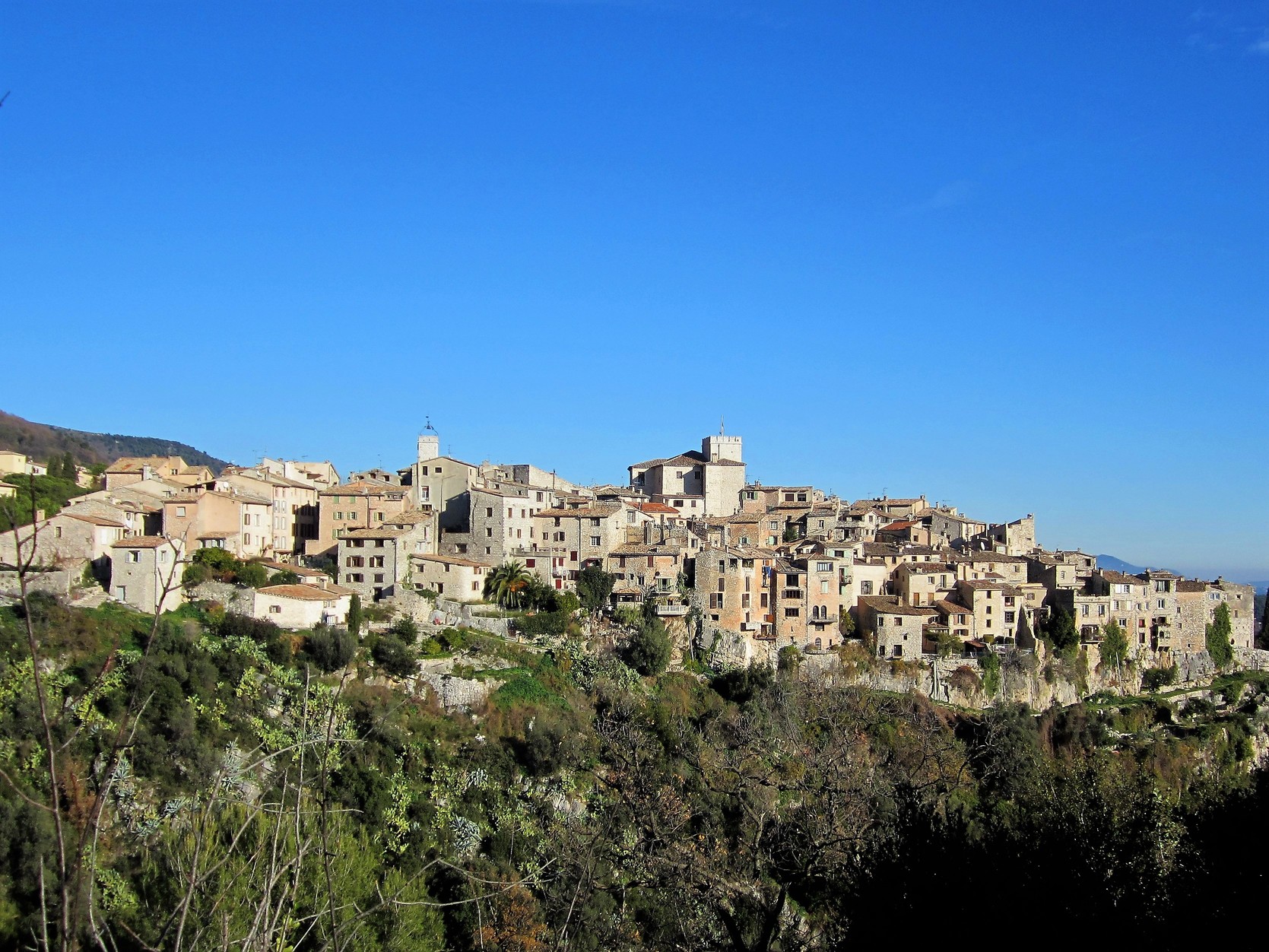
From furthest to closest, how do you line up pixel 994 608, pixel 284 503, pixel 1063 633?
pixel 284 503 < pixel 994 608 < pixel 1063 633

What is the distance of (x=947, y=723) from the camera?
4434 centimetres

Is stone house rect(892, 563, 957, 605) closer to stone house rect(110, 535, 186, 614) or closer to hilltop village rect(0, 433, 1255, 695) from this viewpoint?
hilltop village rect(0, 433, 1255, 695)

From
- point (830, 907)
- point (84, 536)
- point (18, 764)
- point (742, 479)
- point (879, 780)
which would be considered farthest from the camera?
point (742, 479)

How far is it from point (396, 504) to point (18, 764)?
75.9 feet

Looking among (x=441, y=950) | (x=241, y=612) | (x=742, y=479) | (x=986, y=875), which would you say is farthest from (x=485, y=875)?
(x=742, y=479)

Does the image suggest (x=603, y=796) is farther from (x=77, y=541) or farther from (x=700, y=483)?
(x=700, y=483)

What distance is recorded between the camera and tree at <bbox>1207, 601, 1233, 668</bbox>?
2168 inches

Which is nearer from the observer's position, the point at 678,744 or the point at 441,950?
the point at 441,950

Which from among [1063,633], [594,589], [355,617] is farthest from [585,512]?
[1063,633]

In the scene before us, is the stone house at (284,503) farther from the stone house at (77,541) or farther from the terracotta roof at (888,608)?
the terracotta roof at (888,608)

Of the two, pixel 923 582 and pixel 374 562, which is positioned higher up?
pixel 374 562

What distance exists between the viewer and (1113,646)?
51406 millimetres

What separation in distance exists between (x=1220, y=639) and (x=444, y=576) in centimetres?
3966

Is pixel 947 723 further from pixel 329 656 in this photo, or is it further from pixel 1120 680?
pixel 329 656
